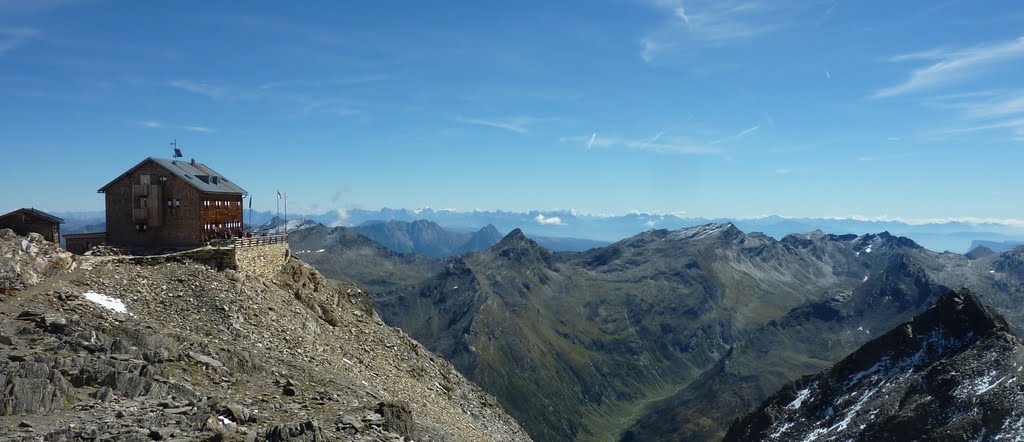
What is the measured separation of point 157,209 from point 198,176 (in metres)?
4.87

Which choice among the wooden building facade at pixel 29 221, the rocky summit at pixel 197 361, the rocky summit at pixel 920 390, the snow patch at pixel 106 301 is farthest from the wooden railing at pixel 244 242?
the rocky summit at pixel 920 390

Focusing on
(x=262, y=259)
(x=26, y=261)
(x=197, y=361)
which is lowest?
(x=197, y=361)

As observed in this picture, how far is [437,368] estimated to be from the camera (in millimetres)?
62844

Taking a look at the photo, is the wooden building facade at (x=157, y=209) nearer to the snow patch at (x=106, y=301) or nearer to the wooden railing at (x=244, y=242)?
the wooden railing at (x=244, y=242)

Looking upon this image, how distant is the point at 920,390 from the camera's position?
334 ft

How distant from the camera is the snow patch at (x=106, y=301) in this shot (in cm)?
4028

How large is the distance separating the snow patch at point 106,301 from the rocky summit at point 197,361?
0.16m

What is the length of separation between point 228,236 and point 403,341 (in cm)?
1813

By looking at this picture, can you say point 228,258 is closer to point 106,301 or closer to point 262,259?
point 262,259

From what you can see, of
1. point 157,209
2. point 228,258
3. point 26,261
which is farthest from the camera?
point 157,209

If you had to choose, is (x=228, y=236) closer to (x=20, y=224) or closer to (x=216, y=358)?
(x=20, y=224)

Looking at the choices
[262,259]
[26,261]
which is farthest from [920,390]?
[26,261]

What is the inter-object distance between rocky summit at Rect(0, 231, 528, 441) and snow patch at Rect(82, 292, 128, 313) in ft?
0.52

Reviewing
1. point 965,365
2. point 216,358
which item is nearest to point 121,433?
point 216,358
